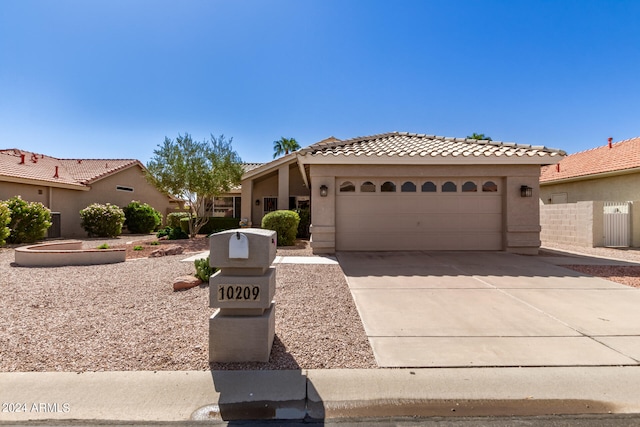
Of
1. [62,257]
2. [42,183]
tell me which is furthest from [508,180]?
[42,183]

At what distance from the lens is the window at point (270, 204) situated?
18625mm

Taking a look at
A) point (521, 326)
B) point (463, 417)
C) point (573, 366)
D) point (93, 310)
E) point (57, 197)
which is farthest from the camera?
point (57, 197)

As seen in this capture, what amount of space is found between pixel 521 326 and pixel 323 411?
3.35m

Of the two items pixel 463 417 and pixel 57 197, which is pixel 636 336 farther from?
pixel 57 197

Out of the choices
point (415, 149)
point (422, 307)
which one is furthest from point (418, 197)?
point (422, 307)

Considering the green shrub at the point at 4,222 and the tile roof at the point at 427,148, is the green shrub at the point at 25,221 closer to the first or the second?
the green shrub at the point at 4,222

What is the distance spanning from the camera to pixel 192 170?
15727 mm

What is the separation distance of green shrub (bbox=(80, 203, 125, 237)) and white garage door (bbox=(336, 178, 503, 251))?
552 inches

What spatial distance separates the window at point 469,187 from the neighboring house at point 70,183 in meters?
18.4

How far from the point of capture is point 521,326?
15.1 ft

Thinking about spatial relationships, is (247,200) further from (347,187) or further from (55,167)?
(55,167)

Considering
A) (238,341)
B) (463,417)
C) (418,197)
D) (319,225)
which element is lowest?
(463,417)

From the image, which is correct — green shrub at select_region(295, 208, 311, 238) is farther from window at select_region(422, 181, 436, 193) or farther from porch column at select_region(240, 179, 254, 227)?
window at select_region(422, 181, 436, 193)

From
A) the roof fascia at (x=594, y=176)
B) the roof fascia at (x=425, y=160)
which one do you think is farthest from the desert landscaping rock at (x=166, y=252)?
the roof fascia at (x=594, y=176)
